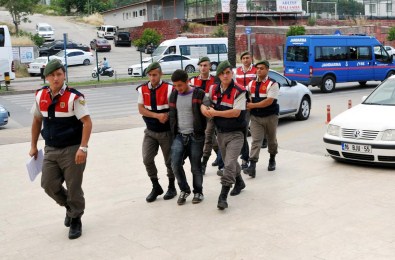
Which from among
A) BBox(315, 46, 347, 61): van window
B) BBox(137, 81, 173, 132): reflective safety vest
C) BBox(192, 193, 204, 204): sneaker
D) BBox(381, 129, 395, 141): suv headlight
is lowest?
BBox(192, 193, 204, 204): sneaker

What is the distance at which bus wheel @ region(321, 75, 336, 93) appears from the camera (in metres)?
22.4

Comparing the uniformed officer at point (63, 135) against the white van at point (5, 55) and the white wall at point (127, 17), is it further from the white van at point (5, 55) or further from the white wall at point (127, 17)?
the white wall at point (127, 17)

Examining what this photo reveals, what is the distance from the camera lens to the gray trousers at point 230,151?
6930 mm

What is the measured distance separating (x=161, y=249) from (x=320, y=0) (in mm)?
59696

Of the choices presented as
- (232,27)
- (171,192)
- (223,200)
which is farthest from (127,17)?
(223,200)

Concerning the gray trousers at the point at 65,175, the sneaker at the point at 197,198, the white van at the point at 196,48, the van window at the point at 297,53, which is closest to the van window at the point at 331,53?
the van window at the point at 297,53

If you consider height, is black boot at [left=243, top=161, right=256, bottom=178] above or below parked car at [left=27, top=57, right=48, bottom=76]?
below

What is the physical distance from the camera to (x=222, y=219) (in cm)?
661

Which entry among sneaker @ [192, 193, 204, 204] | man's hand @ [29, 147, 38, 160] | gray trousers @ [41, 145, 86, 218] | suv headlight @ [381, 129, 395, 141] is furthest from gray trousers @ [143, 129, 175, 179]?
suv headlight @ [381, 129, 395, 141]

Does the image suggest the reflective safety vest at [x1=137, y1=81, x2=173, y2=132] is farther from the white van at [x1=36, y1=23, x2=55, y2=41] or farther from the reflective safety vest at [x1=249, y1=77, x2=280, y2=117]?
the white van at [x1=36, y1=23, x2=55, y2=41]

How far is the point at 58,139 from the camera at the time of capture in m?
6.07

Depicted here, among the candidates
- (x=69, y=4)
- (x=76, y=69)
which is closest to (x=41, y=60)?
(x=76, y=69)

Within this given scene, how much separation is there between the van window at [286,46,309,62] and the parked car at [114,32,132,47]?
35.9m

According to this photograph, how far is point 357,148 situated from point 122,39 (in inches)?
1969
